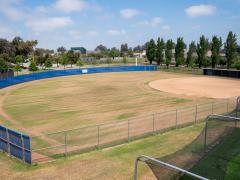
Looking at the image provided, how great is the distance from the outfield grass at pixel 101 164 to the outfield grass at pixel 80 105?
24.3 ft

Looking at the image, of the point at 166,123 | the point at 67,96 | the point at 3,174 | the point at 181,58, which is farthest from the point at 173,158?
the point at 181,58

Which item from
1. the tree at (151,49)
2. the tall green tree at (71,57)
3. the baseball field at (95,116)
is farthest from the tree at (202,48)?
the tall green tree at (71,57)

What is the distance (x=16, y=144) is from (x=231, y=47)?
226 feet

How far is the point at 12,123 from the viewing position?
25.5 meters

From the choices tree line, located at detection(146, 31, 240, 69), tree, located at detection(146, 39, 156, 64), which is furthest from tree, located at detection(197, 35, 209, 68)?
tree, located at detection(146, 39, 156, 64)

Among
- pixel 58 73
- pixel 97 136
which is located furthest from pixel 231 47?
pixel 97 136

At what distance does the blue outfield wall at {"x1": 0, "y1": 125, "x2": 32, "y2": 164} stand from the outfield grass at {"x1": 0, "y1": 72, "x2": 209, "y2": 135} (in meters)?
5.22

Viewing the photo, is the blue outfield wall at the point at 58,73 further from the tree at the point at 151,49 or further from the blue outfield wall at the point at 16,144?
the blue outfield wall at the point at 16,144

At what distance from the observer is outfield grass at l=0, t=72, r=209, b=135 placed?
25688 mm

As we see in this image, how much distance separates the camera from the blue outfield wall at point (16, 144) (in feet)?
50.7

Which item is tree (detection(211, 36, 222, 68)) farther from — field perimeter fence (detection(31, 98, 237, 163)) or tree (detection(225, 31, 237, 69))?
field perimeter fence (detection(31, 98, 237, 163))

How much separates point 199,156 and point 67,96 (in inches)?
1120

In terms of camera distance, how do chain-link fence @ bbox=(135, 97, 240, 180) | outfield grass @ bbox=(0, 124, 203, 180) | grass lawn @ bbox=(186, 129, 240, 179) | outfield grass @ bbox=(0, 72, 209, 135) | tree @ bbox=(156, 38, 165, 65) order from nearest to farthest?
chain-link fence @ bbox=(135, 97, 240, 180) → grass lawn @ bbox=(186, 129, 240, 179) → outfield grass @ bbox=(0, 124, 203, 180) → outfield grass @ bbox=(0, 72, 209, 135) → tree @ bbox=(156, 38, 165, 65)

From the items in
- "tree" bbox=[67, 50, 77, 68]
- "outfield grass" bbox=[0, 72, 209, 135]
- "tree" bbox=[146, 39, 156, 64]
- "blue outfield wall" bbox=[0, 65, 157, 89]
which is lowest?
"outfield grass" bbox=[0, 72, 209, 135]
